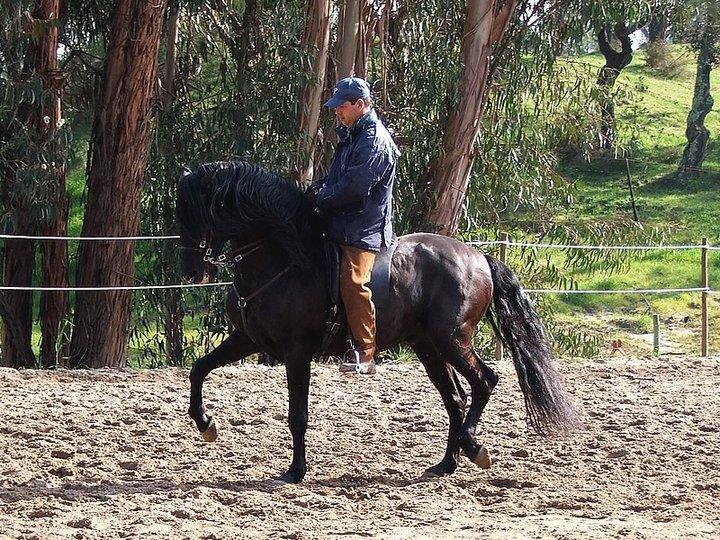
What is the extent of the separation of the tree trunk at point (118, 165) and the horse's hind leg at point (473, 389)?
645 centimetres

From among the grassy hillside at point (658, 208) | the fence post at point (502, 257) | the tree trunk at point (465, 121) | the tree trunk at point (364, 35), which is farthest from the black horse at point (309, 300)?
the grassy hillside at point (658, 208)

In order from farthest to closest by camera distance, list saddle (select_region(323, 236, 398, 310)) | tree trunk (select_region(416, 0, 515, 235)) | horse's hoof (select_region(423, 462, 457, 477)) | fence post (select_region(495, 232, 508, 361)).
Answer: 1. tree trunk (select_region(416, 0, 515, 235))
2. fence post (select_region(495, 232, 508, 361))
3. horse's hoof (select_region(423, 462, 457, 477))
4. saddle (select_region(323, 236, 398, 310))

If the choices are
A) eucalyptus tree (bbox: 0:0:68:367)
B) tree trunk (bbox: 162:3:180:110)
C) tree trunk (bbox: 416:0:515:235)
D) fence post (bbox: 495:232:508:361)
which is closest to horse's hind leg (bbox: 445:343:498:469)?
fence post (bbox: 495:232:508:361)

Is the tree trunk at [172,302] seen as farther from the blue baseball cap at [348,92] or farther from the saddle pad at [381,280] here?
the blue baseball cap at [348,92]

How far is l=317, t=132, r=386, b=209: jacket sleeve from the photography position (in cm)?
556

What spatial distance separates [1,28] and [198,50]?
2.84m

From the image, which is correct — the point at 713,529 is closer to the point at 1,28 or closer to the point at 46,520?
the point at 46,520

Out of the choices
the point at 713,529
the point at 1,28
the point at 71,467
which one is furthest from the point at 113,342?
the point at 713,529

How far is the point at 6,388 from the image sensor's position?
8.43m

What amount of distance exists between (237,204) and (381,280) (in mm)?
858

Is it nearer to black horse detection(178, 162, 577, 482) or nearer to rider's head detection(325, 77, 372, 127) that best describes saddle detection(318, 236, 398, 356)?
black horse detection(178, 162, 577, 482)

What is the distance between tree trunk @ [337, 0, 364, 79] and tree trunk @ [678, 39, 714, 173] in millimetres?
15312

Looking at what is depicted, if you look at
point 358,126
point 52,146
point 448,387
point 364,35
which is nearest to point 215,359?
point 448,387

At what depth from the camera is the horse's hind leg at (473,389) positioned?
5965 millimetres
